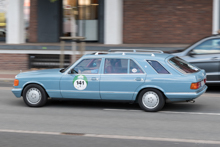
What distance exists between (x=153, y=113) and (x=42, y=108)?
260 centimetres

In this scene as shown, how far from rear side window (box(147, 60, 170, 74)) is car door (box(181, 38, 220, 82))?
319cm

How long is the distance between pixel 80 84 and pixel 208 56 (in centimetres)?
448

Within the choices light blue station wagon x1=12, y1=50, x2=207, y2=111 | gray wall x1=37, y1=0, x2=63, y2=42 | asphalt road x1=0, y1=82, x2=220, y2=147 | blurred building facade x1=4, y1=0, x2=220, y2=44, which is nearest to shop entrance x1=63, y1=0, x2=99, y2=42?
blurred building facade x1=4, y1=0, x2=220, y2=44

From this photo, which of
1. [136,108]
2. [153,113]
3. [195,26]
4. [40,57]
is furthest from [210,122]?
[40,57]

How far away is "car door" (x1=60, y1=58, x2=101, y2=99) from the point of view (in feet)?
28.3

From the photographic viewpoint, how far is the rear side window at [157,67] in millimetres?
8412

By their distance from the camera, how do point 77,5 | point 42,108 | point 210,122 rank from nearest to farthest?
point 210,122
point 42,108
point 77,5

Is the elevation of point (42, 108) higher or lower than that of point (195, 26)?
lower

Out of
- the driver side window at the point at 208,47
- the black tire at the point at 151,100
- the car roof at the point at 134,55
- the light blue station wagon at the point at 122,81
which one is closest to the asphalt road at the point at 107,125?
the black tire at the point at 151,100

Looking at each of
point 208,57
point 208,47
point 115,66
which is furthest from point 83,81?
point 208,47

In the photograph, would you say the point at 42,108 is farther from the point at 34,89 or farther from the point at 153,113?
the point at 153,113

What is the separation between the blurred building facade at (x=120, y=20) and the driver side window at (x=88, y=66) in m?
8.10

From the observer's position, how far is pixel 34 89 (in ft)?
29.6

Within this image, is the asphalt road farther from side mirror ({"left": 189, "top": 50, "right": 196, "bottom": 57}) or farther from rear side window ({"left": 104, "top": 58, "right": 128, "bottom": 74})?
side mirror ({"left": 189, "top": 50, "right": 196, "bottom": 57})
